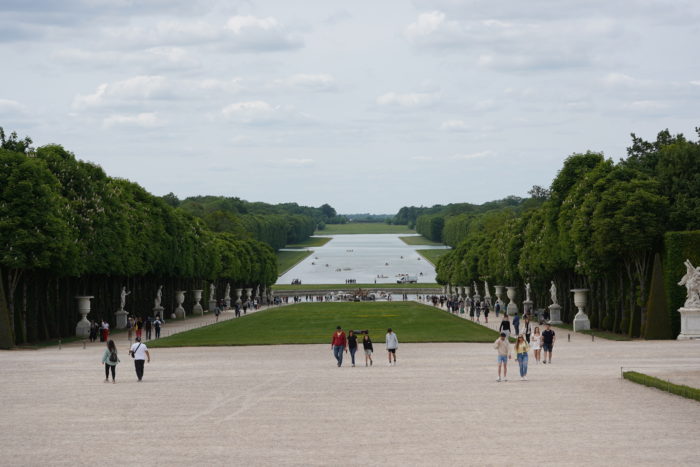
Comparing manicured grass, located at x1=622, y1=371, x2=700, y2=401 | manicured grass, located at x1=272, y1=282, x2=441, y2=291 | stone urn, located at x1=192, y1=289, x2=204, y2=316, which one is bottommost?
manicured grass, located at x1=622, y1=371, x2=700, y2=401

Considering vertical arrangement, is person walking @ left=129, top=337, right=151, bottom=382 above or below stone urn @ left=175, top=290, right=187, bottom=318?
below

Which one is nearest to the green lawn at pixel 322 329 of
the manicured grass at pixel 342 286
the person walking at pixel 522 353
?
the person walking at pixel 522 353

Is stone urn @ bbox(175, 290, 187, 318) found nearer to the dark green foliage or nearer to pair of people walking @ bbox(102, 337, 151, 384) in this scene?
the dark green foliage

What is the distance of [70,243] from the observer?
65375mm

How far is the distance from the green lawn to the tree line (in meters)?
Result: 7.39

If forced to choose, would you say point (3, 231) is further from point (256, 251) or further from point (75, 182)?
point (256, 251)

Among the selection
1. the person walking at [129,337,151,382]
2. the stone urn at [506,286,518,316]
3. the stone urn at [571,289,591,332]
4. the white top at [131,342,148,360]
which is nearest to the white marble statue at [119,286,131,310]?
the stone urn at [571,289,591,332]

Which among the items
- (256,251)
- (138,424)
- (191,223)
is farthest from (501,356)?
(256,251)

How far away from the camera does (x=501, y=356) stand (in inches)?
1503

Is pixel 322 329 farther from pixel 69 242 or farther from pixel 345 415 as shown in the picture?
pixel 345 415

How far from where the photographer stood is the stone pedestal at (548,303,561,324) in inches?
3413

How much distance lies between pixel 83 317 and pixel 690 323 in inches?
1532

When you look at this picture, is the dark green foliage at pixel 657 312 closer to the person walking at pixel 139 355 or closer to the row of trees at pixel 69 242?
the person walking at pixel 139 355

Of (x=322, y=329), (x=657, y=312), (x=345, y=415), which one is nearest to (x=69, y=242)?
(x=322, y=329)
